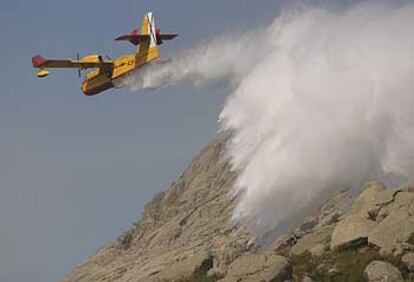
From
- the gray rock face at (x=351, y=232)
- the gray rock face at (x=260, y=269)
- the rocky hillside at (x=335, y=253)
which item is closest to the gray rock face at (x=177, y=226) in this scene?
the rocky hillside at (x=335, y=253)

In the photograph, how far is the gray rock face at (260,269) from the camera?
5569 cm

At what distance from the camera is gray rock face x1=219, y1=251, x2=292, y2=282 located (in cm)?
5569

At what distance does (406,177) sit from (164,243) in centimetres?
7522

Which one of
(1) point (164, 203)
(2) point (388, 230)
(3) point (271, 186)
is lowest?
(2) point (388, 230)

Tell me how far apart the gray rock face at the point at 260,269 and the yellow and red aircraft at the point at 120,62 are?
38.4 metres

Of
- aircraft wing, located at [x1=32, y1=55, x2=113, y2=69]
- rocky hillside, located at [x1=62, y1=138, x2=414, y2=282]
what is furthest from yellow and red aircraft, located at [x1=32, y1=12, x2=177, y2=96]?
rocky hillside, located at [x1=62, y1=138, x2=414, y2=282]

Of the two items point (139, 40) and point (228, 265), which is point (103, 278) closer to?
point (139, 40)

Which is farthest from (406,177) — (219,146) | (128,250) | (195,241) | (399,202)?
(219,146)

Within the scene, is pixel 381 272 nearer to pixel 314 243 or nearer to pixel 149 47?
pixel 314 243

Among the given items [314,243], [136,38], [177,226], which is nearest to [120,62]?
[136,38]

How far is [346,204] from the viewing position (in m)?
105

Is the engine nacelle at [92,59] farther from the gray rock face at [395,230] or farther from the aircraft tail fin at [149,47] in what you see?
the gray rock face at [395,230]

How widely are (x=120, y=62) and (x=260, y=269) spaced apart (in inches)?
1693

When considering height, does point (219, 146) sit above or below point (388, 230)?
above
